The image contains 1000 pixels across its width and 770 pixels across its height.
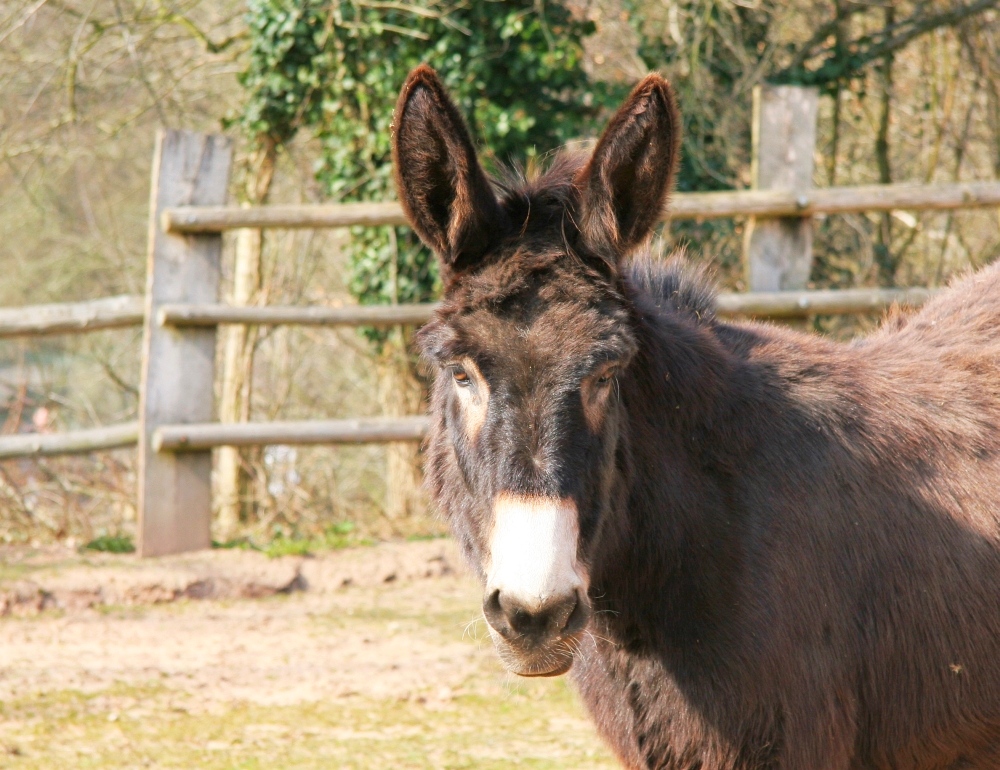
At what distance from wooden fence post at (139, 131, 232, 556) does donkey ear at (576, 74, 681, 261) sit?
15.0ft

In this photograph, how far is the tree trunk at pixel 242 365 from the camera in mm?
8555

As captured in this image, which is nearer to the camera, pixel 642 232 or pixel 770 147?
pixel 642 232

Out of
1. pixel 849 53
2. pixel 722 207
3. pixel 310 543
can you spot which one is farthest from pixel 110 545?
pixel 849 53

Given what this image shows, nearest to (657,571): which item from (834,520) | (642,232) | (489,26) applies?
(834,520)

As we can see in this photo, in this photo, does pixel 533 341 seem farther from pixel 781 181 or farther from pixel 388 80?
pixel 388 80

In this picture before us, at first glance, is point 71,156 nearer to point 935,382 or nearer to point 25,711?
point 25,711

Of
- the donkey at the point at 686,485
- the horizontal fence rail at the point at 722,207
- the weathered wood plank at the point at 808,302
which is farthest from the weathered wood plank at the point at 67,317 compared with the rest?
the donkey at the point at 686,485

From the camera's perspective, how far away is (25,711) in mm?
4430

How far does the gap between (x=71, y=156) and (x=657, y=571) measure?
29.7 ft

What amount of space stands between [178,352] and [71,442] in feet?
2.99

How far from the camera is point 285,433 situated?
6.64 metres

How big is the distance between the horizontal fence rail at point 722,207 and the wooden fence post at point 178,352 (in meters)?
0.15

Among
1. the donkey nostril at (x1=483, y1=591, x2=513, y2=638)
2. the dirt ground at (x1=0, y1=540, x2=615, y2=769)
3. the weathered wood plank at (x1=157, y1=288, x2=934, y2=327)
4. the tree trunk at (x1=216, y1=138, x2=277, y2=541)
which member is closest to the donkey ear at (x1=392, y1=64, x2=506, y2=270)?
the donkey nostril at (x1=483, y1=591, x2=513, y2=638)

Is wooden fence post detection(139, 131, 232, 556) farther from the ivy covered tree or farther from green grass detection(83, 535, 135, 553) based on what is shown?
the ivy covered tree
